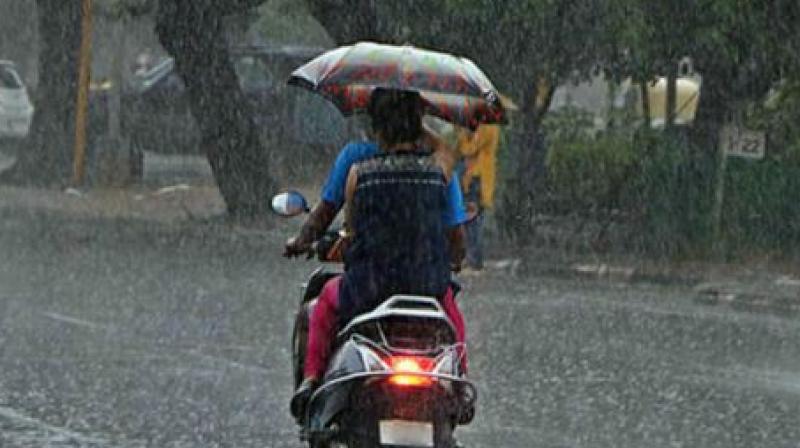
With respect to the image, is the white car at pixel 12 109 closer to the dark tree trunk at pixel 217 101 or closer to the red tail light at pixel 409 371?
the dark tree trunk at pixel 217 101

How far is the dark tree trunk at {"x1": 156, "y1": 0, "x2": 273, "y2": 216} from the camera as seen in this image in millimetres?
27438

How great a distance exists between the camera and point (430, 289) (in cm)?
771

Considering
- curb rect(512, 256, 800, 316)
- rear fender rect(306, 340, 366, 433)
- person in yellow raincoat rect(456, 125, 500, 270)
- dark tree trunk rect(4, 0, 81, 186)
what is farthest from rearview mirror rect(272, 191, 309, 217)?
dark tree trunk rect(4, 0, 81, 186)

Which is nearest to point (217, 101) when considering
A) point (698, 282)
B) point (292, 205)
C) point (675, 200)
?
point (675, 200)

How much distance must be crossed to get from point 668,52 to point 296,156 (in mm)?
12428

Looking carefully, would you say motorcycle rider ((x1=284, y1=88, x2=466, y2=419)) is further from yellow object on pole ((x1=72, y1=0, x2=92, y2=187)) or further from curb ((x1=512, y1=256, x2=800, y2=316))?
yellow object on pole ((x1=72, y1=0, x2=92, y2=187))

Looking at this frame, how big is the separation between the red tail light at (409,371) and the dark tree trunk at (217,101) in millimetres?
20122

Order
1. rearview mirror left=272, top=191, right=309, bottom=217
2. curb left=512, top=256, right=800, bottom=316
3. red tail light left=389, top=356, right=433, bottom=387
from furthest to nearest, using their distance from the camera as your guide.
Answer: curb left=512, top=256, right=800, bottom=316 → rearview mirror left=272, top=191, right=309, bottom=217 → red tail light left=389, top=356, right=433, bottom=387

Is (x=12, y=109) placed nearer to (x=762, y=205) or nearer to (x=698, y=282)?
(x=762, y=205)

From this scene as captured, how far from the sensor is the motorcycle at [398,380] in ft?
23.7

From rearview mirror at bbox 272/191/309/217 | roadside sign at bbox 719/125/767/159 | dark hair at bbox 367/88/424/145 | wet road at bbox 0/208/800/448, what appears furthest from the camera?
roadside sign at bbox 719/125/767/159

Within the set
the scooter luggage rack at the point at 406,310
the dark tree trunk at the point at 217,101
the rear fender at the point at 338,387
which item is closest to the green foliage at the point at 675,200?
the dark tree trunk at the point at 217,101

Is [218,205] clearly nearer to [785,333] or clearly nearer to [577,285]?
[577,285]

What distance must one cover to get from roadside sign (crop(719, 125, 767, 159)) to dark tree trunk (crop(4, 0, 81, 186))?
12.9 metres
